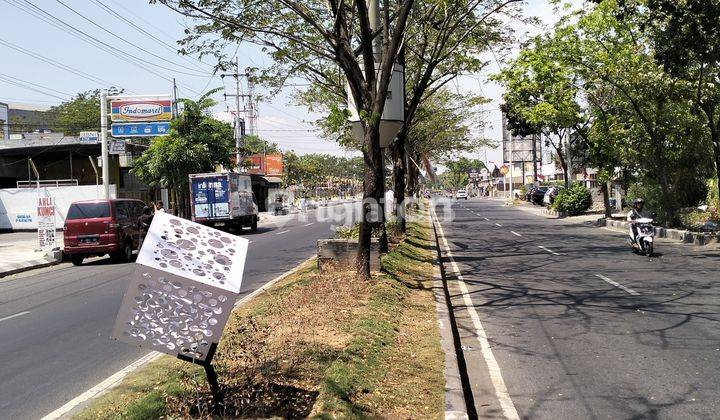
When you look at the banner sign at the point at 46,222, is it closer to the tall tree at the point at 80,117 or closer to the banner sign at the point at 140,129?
the banner sign at the point at 140,129

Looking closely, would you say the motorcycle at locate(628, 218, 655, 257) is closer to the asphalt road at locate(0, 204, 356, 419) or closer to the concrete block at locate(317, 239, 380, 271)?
the concrete block at locate(317, 239, 380, 271)

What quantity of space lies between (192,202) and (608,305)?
22305mm

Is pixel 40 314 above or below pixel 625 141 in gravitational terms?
below

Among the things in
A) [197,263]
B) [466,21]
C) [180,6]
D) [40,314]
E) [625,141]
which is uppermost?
[466,21]

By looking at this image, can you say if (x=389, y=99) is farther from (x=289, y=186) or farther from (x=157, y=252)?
(x=289, y=186)

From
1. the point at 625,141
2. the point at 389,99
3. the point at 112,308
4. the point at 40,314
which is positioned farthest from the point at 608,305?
the point at 625,141

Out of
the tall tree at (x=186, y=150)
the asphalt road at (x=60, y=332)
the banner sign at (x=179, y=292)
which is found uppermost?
the tall tree at (x=186, y=150)

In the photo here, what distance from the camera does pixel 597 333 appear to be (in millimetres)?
7699

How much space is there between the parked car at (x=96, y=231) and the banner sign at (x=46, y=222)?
2093mm

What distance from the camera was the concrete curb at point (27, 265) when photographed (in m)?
17.0

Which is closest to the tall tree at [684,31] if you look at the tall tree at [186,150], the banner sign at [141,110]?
the tall tree at [186,150]

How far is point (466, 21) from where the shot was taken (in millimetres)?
16828

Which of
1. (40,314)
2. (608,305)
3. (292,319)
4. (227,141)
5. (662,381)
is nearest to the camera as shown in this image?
(662,381)

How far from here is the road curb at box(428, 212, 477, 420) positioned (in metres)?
5.02
